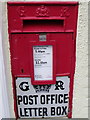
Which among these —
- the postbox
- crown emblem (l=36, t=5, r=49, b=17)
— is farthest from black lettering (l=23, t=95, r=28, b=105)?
crown emblem (l=36, t=5, r=49, b=17)

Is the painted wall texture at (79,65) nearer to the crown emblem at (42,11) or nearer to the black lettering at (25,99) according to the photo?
the black lettering at (25,99)

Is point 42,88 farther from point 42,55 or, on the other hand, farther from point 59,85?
point 42,55

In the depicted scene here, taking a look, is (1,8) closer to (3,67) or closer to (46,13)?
(46,13)

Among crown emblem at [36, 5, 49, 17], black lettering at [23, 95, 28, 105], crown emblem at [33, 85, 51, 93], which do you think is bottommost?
black lettering at [23, 95, 28, 105]

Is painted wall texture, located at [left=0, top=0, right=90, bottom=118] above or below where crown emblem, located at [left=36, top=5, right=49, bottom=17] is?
below

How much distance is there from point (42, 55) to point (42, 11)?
37 centimetres

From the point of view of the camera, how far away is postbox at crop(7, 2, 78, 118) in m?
1.48

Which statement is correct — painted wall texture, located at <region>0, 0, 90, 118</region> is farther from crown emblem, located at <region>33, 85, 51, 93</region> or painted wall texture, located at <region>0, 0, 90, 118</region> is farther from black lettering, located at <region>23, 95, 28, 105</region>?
crown emblem, located at <region>33, 85, 51, 93</region>

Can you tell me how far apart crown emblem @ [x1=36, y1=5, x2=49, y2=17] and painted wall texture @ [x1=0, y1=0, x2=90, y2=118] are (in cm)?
26

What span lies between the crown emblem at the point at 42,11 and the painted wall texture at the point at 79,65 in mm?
258

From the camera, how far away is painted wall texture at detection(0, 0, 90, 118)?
1.54m

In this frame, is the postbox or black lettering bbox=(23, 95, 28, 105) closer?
the postbox

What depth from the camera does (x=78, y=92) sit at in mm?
1845

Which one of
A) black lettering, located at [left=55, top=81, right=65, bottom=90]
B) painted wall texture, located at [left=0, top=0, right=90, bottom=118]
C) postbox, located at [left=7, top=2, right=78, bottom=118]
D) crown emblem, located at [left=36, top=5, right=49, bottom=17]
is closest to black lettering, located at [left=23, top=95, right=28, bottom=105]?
postbox, located at [left=7, top=2, right=78, bottom=118]
